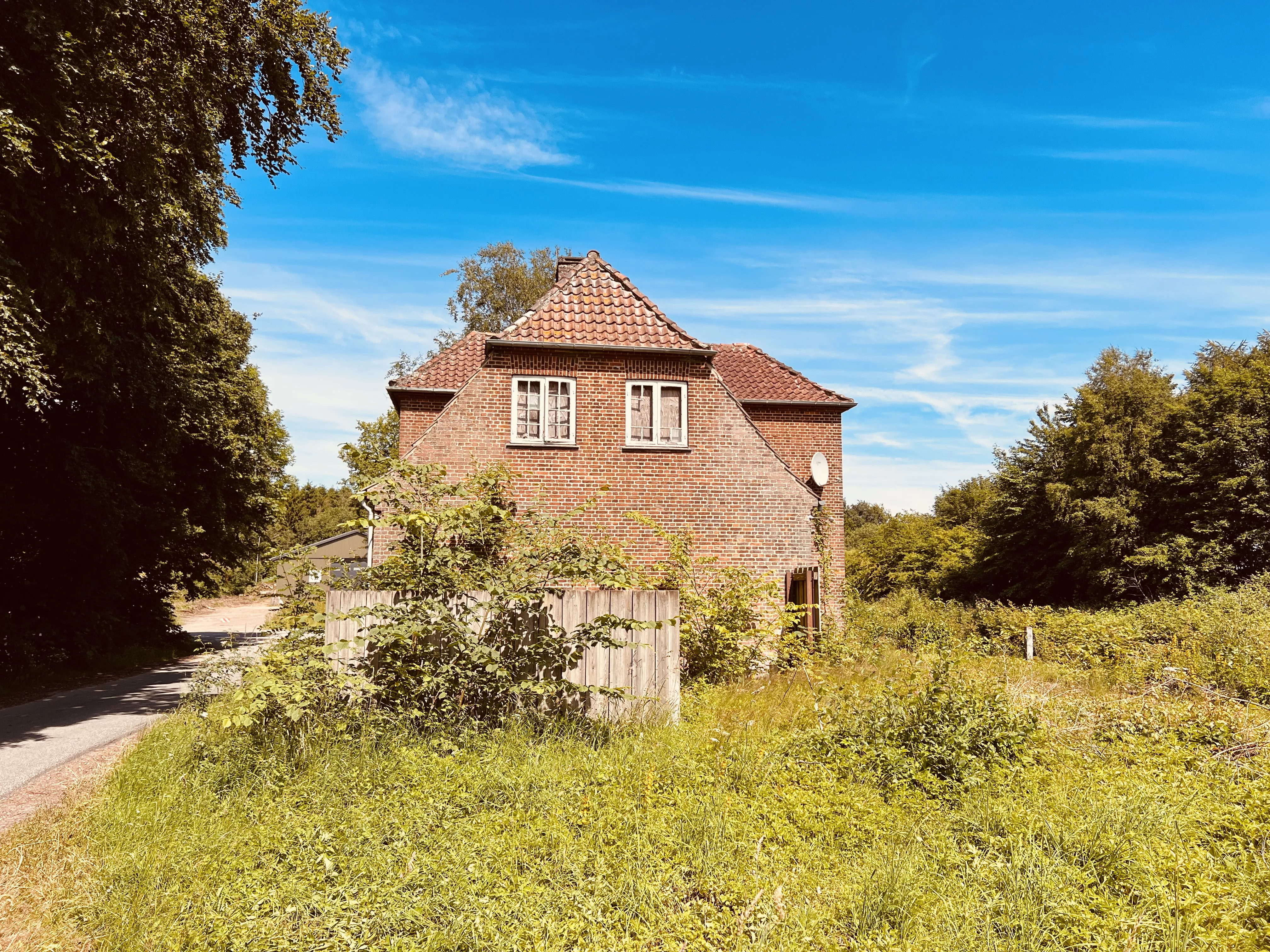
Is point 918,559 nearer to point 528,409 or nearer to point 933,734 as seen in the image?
point 528,409

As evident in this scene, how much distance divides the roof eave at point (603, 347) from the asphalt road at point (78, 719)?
6865mm

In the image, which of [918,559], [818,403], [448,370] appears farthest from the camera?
[918,559]

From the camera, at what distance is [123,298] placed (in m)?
12.1

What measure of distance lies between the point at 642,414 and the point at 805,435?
7355 mm

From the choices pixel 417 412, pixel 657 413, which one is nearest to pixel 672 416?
pixel 657 413

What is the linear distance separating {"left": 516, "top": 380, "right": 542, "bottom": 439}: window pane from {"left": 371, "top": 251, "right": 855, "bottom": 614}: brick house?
2 cm

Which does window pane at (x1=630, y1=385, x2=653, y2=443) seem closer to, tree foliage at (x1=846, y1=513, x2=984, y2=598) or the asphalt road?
the asphalt road

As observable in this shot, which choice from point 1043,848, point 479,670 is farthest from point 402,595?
point 1043,848

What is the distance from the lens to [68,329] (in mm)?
11016

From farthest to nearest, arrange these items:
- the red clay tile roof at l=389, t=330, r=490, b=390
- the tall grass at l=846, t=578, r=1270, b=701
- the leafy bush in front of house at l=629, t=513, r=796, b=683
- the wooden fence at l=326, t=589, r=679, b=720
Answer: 1. the red clay tile roof at l=389, t=330, r=490, b=390
2. the tall grass at l=846, t=578, r=1270, b=701
3. the leafy bush in front of house at l=629, t=513, r=796, b=683
4. the wooden fence at l=326, t=589, r=679, b=720

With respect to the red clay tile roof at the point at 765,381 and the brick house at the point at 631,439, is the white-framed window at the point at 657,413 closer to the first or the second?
the brick house at the point at 631,439

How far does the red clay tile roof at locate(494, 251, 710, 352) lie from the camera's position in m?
14.1

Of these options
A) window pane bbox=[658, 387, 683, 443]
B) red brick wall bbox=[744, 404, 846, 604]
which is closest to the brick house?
window pane bbox=[658, 387, 683, 443]

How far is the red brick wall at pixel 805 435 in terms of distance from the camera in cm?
1962
